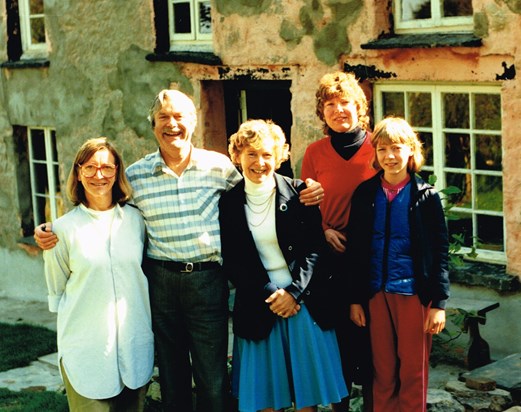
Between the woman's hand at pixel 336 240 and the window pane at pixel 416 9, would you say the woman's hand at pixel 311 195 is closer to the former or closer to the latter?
the woman's hand at pixel 336 240

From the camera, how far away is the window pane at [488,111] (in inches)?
304

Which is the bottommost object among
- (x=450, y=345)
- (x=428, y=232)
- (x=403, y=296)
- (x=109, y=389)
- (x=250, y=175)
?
(x=450, y=345)

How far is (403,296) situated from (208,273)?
1.03m

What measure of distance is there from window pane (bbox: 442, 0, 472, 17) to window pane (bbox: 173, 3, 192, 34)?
10.3 feet

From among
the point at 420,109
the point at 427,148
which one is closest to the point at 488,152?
the point at 427,148

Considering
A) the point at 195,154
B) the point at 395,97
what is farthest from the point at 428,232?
the point at 395,97

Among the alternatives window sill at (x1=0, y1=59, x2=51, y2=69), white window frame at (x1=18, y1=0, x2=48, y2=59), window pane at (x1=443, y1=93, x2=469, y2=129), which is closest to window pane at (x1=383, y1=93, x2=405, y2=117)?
window pane at (x1=443, y1=93, x2=469, y2=129)

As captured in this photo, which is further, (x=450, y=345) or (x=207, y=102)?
(x=207, y=102)

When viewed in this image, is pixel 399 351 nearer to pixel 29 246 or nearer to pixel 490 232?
pixel 490 232

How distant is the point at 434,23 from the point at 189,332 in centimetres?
387

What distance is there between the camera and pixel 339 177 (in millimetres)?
5488

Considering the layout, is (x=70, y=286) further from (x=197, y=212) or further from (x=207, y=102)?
(x=207, y=102)

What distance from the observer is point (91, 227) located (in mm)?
5086

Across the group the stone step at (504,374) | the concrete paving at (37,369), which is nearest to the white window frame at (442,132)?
the concrete paving at (37,369)
